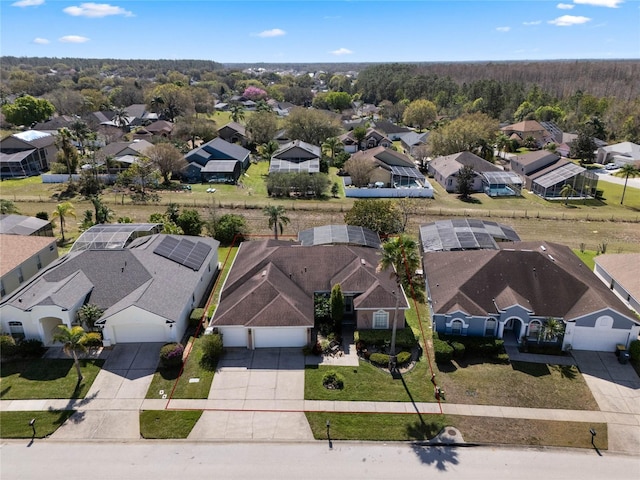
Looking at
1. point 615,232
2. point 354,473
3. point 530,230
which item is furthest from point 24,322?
point 615,232

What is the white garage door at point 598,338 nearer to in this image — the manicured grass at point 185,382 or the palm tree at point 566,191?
the manicured grass at point 185,382

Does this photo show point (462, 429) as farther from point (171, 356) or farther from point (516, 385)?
point (171, 356)

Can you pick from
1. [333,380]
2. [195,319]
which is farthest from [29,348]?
[333,380]

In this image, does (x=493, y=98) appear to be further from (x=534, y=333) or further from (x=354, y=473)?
(x=354, y=473)

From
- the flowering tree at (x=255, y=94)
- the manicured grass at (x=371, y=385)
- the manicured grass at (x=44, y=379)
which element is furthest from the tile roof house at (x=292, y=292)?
the flowering tree at (x=255, y=94)

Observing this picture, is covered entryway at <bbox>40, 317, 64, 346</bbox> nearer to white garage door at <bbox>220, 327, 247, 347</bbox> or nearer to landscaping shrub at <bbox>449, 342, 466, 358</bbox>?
white garage door at <bbox>220, 327, 247, 347</bbox>

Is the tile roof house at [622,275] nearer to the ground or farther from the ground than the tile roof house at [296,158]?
nearer to the ground

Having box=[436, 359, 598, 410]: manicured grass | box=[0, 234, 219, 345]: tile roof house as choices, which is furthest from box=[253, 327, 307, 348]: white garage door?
box=[436, 359, 598, 410]: manicured grass
